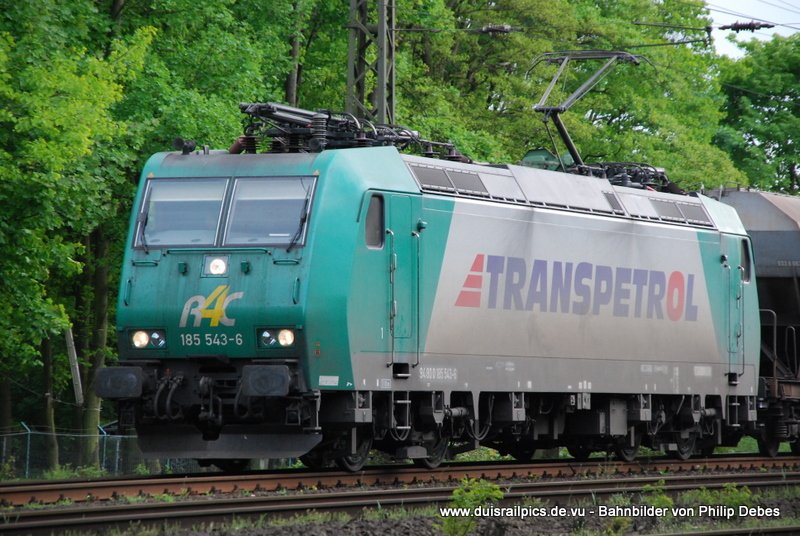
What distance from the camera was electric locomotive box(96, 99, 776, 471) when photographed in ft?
52.9

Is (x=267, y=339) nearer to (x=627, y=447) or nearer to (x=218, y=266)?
(x=218, y=266)

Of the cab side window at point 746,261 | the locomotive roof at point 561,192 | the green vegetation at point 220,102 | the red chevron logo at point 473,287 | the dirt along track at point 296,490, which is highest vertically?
the green vegetation at point 220,102

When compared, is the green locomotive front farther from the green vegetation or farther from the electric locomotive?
the green vegetation

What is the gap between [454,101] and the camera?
40.4 metres

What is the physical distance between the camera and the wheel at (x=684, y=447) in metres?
23.0

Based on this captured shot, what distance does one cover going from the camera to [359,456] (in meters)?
17.6

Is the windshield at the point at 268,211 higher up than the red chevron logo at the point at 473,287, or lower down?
higher up

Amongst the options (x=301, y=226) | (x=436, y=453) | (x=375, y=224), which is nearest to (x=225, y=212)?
(x=301, y=226)

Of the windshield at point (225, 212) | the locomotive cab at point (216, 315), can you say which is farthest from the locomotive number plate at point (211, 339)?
the windshield at point (225, 212)

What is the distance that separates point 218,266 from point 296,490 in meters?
2.68

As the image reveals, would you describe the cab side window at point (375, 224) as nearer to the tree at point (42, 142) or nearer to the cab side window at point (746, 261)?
the tree at point (42, 142)

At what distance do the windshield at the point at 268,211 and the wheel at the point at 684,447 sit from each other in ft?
30.8

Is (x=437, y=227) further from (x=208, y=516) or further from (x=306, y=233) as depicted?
(x=208, y=516)

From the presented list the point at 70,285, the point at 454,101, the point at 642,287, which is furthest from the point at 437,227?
the point at 454,101
